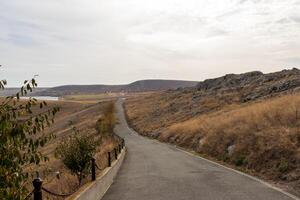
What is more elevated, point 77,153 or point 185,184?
point 77,153

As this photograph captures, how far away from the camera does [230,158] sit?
24.2 metres

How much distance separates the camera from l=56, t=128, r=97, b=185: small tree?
59.0 ft

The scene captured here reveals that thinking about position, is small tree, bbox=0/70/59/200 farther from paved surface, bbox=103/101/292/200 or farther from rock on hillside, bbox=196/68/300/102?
rock on hillside, bbox=196/68/300/102

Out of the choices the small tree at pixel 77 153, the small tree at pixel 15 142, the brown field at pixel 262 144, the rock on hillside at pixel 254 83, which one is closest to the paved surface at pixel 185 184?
the brown field at pixel 262 144

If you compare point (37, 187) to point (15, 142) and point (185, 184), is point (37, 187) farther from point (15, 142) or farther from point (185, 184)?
point (185, 184)

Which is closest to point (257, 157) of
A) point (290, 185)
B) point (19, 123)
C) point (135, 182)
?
point (290, 185)

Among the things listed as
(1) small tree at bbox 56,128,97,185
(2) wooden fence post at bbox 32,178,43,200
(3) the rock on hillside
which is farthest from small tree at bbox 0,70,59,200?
(3) the rock on hillside

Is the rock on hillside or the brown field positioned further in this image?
the rock on hillside

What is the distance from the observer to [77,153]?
18.0 metres

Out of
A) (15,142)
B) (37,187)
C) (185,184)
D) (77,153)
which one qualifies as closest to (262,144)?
(185,184)

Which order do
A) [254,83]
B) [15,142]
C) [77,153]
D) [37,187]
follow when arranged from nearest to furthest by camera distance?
[15,142] < [37,187] < [77,153] < [254,83]

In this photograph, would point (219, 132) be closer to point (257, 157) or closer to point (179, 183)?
point (257, 157)

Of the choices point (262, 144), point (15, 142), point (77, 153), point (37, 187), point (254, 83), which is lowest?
point (262, 144)

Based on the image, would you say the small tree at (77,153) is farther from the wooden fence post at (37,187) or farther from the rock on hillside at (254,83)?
the rock on hillside at (254,83)
